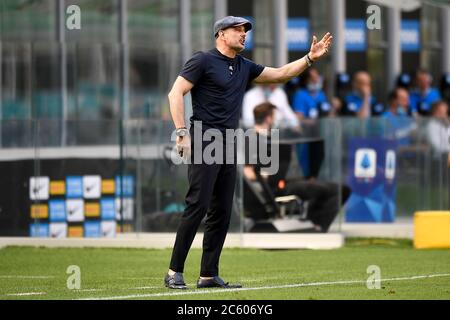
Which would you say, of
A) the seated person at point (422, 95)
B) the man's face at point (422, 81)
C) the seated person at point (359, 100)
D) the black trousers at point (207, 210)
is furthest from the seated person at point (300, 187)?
the man's face at point (422, 81)

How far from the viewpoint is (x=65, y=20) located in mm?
21078

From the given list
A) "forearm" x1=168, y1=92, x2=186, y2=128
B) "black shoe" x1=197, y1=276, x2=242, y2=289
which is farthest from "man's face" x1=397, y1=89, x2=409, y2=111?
"forearm" x1=168, y1=92, x2=186, y2=128

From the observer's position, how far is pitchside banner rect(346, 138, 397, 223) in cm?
1975

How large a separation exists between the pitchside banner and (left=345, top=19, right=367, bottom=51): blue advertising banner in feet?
29.0

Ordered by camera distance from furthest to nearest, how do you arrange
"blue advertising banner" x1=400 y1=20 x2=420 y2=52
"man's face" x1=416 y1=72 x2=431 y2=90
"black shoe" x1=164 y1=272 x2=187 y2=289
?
"blue advertising banner" x1=400 y1=20 x2=420 y2=52, "man's face" x1=416 y1=72 x2=431 y2=90, "black shoe" x1=164 y1=272 x2=187 y2=289

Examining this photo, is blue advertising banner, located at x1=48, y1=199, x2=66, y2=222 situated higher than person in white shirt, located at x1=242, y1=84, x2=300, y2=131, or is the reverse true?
person in white shirt, located at x1=242, y1=84, x2=300, y2=131

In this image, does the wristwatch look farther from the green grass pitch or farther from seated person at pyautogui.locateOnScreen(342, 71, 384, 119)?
seated person at pyautogui.locateOnScreen(342, 71, 384, 119)

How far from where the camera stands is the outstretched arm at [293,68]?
11.6m

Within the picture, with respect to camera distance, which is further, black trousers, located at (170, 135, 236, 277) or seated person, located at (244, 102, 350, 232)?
seated person, located at (244, 102, 350, 232)

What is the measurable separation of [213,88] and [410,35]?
1965cm

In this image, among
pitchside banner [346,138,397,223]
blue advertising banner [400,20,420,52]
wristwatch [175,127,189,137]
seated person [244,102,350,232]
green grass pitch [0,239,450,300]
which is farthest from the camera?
blue advertising banner [400,20,420,52]

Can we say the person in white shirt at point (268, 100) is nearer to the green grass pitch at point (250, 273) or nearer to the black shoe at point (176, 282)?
the green grass pitch at point (250, 273)

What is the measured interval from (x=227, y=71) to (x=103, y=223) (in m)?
6.55

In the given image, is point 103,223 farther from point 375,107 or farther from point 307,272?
point 375,107
